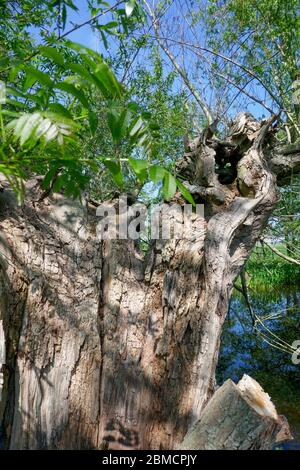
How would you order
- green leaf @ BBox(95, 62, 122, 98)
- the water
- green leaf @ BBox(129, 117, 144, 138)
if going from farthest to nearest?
the water
green leaf @ BBox(129, 117, 144, 138)
green leaf @ BBox(95, 62, 122, 98)

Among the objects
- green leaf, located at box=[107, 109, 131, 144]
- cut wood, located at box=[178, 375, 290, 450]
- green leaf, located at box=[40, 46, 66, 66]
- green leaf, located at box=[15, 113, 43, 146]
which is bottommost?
cut wood, located at box=[178, 375, 290, 450]

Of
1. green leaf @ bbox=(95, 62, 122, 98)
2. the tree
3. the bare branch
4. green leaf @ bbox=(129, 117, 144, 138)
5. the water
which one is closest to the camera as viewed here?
green leaf @ bbox=(95, 62, 122, 98)

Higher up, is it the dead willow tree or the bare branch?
the bare branch

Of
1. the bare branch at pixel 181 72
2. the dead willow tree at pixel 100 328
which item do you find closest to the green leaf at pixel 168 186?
the dead willow tree at pixel 100 328

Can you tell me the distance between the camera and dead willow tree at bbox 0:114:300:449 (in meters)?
1.92

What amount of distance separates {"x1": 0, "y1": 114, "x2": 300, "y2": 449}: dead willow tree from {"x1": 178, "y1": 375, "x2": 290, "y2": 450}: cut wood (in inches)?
20.3

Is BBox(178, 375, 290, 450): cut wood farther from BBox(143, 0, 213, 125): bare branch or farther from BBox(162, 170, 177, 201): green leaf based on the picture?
BBox(143, 0, 213, 125): bare branch

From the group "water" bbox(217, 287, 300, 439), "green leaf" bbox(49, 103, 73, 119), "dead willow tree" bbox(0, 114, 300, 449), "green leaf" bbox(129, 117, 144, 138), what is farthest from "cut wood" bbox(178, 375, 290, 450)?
"water" bbox(217, 287, 300, 439)

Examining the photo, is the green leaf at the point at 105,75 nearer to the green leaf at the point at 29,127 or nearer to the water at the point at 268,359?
the green leaf at the point at 29,127

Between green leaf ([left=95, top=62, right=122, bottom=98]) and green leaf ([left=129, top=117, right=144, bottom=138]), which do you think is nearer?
green leaf ([left=95, top=62, right=122, bottom=98])

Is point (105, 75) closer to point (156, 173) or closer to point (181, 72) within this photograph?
point (156, 173)

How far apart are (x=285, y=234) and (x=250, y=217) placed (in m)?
3.45
